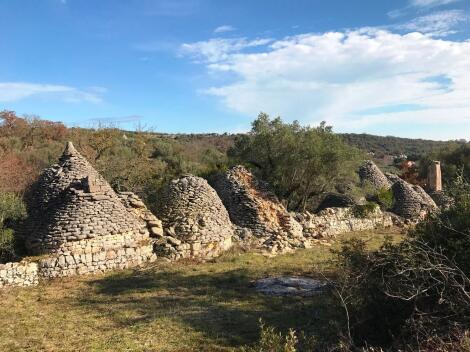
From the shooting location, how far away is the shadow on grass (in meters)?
7.32

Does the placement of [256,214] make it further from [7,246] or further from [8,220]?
[7,246]

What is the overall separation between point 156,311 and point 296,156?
11915 mm

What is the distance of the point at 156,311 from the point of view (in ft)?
27.2

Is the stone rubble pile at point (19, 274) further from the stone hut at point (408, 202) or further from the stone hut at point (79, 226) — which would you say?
the stone hut at point (408, 202)

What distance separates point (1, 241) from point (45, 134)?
25.9 m

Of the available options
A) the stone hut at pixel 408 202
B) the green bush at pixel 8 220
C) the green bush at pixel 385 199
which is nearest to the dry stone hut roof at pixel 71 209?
the green bush at pixel 8 220

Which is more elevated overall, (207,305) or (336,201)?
(336,201)

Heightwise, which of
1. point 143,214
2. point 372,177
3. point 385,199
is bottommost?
point 385,199

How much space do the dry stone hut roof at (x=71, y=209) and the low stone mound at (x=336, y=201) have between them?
1174cm

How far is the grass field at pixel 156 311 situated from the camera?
680 cm

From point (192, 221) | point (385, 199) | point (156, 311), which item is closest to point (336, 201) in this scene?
point (385, 199)

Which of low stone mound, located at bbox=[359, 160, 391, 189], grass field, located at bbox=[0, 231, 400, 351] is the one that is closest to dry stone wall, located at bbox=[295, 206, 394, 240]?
low stone mound, located at bbox=[359, 160, 391, 189]

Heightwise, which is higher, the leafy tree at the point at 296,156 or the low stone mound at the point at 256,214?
the leafy tree at the point at 296,156

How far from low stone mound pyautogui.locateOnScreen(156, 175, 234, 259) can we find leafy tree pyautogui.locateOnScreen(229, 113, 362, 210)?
564 cm
